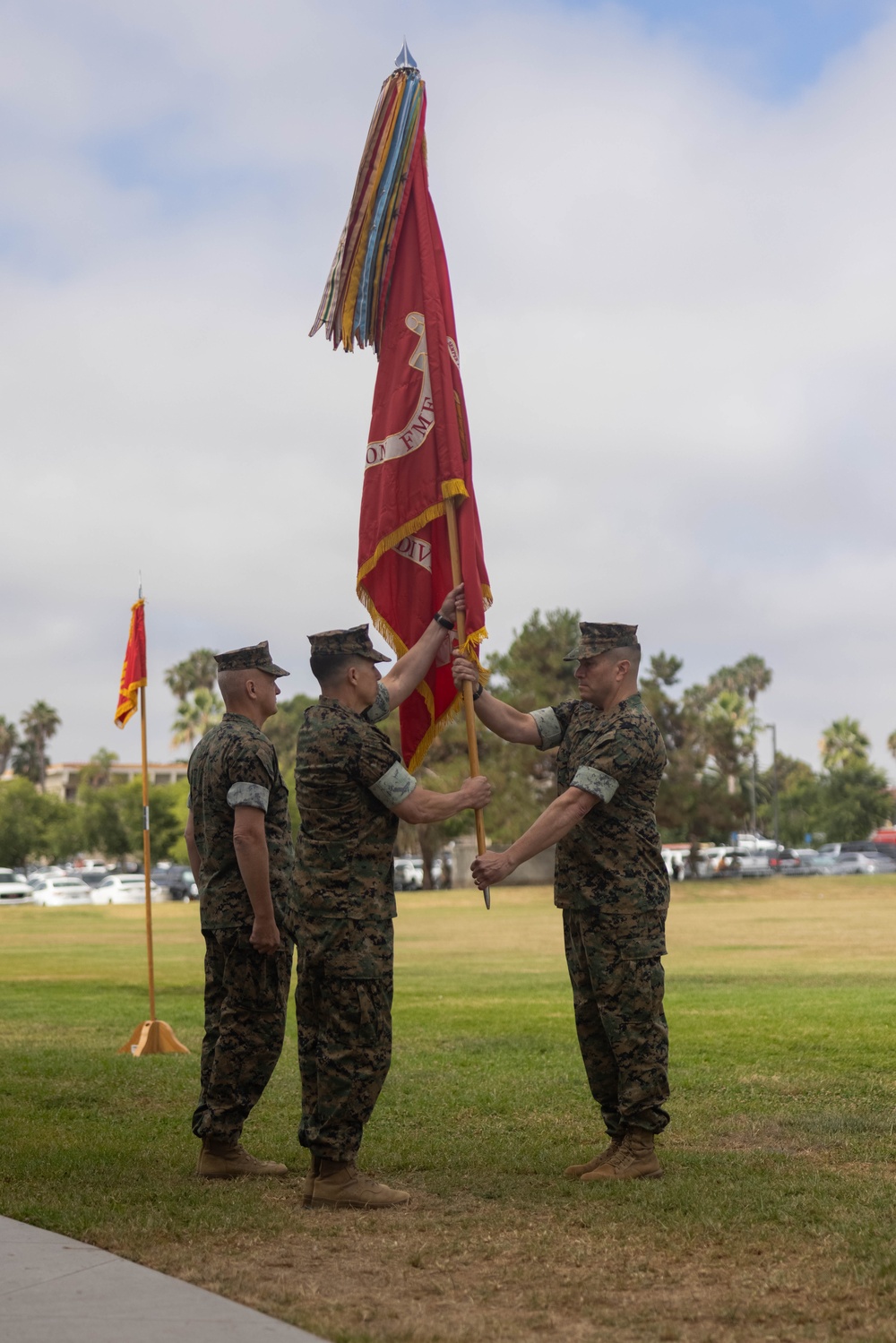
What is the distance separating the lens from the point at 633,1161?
6484mm

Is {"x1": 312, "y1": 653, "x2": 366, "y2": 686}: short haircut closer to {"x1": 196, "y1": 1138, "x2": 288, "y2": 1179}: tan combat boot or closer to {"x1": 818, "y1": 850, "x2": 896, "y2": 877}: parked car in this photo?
{"x1": 196, "y1": 1138, "x2": 288, "y2": 1179}: tan combat boot

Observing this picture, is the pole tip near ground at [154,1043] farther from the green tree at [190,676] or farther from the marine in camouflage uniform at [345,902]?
the green tree at [190,676]

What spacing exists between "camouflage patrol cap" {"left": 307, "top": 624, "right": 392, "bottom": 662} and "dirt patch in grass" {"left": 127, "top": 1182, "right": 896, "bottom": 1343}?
2.33m

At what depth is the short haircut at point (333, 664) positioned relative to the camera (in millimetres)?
6395

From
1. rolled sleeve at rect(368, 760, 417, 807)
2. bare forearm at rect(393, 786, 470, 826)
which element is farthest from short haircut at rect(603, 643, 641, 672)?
rolled sleeve at rect(368, 760, 417, 807)

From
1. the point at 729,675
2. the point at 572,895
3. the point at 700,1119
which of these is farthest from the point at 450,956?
the point at 729,675

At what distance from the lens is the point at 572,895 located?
266 inches

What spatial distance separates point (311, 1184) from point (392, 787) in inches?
67.3

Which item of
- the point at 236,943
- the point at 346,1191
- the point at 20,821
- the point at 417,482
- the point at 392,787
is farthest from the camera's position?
the point at 20,821

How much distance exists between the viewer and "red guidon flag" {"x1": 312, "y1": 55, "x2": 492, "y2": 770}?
740 centimetres

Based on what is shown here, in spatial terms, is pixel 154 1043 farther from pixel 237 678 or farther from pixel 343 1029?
pixel 343 1029

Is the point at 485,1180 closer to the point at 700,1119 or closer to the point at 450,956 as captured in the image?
the point at 700,1119

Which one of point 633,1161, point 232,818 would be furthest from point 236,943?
point 633,1161

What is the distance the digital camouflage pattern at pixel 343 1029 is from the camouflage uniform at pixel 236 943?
2.02 ft
